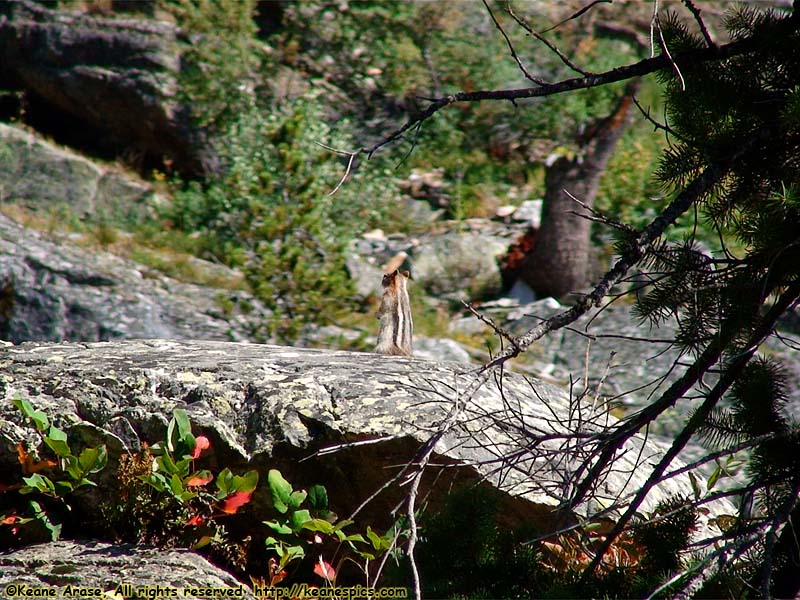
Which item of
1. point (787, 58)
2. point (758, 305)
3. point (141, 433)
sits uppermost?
point (787, 58)

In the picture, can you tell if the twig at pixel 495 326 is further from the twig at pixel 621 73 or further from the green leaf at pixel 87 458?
the green leaf at pixel 87 458

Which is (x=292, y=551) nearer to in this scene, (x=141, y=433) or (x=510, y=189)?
(x=141, y=433)

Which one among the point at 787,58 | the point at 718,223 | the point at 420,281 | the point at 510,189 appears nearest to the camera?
the point at 787,58

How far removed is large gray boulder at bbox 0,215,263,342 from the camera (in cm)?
718

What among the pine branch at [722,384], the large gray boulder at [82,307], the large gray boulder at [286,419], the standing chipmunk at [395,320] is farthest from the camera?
the large gray boulder at [82,307]

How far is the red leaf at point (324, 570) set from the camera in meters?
2.81

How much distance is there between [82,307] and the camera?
730 cm

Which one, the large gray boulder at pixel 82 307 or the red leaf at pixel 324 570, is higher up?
the large gray boulder at pixel 82 307

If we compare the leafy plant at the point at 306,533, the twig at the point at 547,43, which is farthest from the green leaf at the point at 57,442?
the twig at the point at 547,43

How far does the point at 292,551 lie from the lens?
2.74 m

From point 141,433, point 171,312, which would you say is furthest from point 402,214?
point 141,433

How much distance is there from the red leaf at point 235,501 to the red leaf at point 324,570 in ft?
1.02

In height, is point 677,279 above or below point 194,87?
below

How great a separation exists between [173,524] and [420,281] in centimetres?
721
